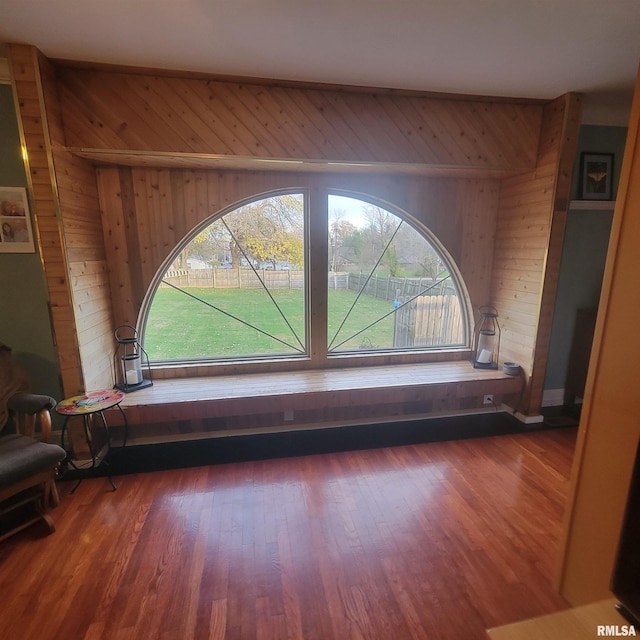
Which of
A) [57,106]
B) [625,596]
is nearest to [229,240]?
[57,106]

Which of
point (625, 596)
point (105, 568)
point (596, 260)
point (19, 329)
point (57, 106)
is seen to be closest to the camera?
point (625, 596)

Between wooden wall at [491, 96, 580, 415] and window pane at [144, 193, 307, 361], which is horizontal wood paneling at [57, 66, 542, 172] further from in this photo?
window pane at [144, 193, 307, 361]

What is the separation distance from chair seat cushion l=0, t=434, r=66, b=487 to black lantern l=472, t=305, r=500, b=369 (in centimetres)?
324

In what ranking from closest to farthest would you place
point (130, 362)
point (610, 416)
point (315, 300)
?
1. point (610, 416)
2. point (130, 362)
3. point (315, 300)

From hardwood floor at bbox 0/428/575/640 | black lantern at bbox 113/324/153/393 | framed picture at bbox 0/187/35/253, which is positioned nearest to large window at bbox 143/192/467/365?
black lantern at bbox 113/324/153/393

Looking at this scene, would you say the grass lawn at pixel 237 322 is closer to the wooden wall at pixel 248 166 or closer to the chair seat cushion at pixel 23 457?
the wooden wall at pixel 248 166

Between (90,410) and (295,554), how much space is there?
4.82ft

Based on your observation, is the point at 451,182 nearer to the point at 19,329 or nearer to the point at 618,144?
the point at 618,144

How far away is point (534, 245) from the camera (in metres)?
2.72

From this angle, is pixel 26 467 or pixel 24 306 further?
pixel 24 306

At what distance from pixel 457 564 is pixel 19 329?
121 inches

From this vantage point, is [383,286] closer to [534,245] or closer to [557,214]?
[534,245]

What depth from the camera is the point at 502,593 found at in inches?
58.3

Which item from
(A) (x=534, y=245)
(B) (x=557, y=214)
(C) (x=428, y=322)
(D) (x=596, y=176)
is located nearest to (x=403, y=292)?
(C) (x=428, y=322)
